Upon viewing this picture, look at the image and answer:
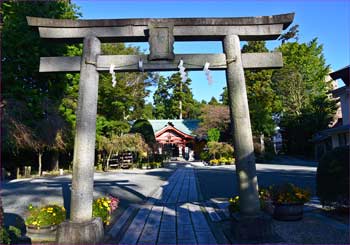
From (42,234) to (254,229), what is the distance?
3459 mm

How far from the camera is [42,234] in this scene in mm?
4887

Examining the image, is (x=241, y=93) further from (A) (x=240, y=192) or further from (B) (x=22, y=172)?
(B) (x=22, y=172)

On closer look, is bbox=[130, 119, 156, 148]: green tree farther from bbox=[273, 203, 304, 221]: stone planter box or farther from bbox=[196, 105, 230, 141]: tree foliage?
bbox=[273, 203, 304, 221]: stone planter box

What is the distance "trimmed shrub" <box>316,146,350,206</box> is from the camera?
589 centimetres

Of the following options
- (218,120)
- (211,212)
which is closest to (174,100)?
(218,120)

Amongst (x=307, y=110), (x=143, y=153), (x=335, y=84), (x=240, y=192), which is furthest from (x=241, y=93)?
(x=335, y=84)

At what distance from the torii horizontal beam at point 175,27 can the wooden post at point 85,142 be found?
30 centimetres

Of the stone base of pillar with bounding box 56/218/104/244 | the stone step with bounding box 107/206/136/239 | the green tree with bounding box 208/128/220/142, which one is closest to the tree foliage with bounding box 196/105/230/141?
the green tree with bounding box 208/128/220/142

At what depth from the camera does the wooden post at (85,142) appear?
4.59 m

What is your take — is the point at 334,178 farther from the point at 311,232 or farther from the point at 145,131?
the point at 145,131

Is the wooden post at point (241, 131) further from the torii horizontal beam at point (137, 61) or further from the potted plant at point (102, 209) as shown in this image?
the potted plant at point (102, 209)

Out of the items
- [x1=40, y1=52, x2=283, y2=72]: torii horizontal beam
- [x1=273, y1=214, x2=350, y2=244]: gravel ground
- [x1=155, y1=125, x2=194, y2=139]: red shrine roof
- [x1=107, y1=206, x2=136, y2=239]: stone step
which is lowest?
[x1=273, y1=214, x2=350, y2=244]: gravel ground

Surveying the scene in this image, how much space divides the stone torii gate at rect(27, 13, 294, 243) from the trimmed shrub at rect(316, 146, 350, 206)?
2.30 meters

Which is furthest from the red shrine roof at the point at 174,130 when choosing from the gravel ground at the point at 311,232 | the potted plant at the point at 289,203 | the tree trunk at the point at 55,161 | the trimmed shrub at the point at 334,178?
the gravel ground at the point at 311,232
